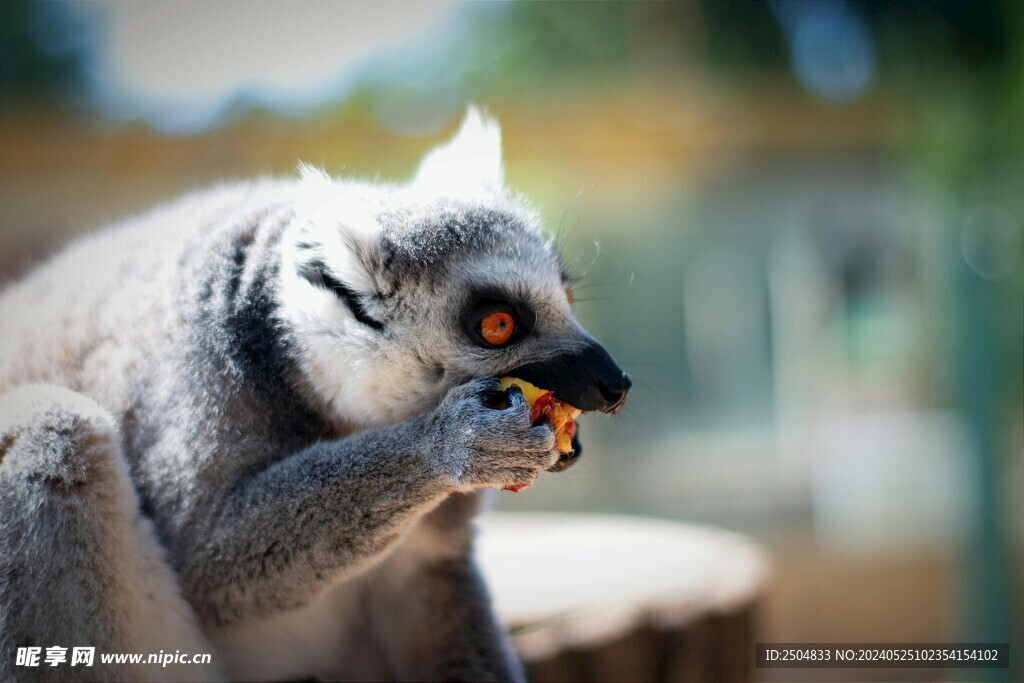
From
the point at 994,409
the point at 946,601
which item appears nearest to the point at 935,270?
the point at 994,409

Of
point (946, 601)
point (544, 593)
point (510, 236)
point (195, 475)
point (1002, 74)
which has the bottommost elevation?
point (946, 601)

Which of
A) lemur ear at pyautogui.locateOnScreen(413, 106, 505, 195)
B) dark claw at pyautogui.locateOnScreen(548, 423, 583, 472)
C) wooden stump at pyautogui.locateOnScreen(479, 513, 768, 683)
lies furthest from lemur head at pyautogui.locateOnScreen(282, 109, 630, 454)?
wooden stump at pyautogui.locateOnScreen(479, 513, 768, 683)

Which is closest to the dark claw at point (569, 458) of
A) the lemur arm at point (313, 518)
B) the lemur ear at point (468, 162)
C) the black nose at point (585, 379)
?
the black nose at point (585, 379)

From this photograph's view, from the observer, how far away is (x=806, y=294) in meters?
8.44

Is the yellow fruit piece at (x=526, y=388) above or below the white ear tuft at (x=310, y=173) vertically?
below

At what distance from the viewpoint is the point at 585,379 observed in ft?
7.18

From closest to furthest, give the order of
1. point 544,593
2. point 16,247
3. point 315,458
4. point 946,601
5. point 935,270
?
point 315,458, point 544,593, point 16,247, point 935,270, point 946,601

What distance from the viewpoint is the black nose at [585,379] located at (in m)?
2.18

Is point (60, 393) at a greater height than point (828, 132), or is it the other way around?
point (828, 132)

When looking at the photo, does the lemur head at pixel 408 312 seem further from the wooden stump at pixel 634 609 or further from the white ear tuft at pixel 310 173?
the wooden stump at pixel 634 609

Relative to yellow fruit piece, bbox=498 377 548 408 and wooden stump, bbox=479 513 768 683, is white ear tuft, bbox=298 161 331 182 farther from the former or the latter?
wooden stump, bbox=479 513 768 683

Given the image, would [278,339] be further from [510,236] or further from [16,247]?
[16,247]

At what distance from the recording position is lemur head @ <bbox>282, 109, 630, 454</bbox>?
7.64 ft

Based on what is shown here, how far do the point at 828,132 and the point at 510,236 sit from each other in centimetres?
642
